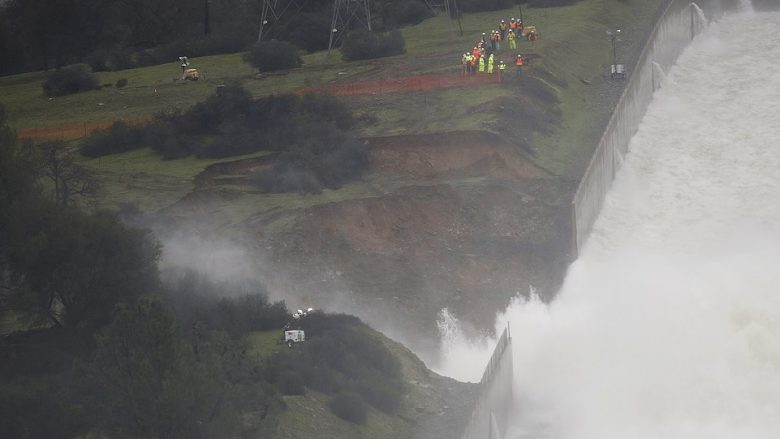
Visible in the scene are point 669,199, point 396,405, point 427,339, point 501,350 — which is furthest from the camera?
point 669,199

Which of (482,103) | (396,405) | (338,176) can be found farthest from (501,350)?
(482,103)

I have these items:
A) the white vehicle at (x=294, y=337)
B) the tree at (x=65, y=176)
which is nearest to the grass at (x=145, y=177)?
the tree at (x=65, y=176)

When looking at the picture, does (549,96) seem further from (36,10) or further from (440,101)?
(36,10)

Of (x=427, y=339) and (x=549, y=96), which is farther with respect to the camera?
(x=549, y=96)

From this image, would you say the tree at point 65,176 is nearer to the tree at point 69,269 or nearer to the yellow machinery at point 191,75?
the tree at point 69,269

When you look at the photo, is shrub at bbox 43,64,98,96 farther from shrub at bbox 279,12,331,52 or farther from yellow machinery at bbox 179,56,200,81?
shrub at bbox 279,12,331,52

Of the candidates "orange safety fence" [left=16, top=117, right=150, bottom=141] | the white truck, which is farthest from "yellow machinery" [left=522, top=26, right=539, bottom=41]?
the white truck
